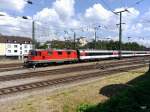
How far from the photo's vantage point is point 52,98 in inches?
783

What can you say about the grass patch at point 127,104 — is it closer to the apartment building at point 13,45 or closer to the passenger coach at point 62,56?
the passenger coach at point 62,56

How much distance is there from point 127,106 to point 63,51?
40.7 metres

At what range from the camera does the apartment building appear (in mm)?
130125

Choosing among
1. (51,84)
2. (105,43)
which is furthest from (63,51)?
(105,43)

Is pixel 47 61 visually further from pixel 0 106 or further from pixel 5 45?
pixel 5 45

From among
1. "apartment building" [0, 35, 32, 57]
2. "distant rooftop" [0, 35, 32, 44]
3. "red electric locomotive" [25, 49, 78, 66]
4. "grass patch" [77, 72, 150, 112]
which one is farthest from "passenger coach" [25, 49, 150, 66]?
"distant rooftop" [0, 35, 32, 44]

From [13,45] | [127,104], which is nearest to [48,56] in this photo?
[127,104]

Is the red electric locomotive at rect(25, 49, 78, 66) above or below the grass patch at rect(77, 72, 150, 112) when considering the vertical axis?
above

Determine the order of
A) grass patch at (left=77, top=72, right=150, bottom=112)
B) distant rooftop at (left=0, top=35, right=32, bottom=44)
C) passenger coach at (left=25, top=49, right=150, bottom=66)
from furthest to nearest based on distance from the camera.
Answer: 1. distant rooftop at (left=0, top=35, right=32, bottom=44)
2. passenger coach at (left=25, top=49, right=150, bottom=66)
3. grass patch at (left=77, top=72, right=150, bottom=112)

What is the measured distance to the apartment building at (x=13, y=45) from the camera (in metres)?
130

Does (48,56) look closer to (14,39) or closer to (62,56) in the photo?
(62,56)

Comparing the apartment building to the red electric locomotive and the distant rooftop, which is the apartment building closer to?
the distant rooftop

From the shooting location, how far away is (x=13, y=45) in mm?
135500

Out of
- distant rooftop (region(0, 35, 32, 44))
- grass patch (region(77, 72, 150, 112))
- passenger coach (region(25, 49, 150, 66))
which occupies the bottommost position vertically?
grass patch (region(77, 72, 150, 112))
